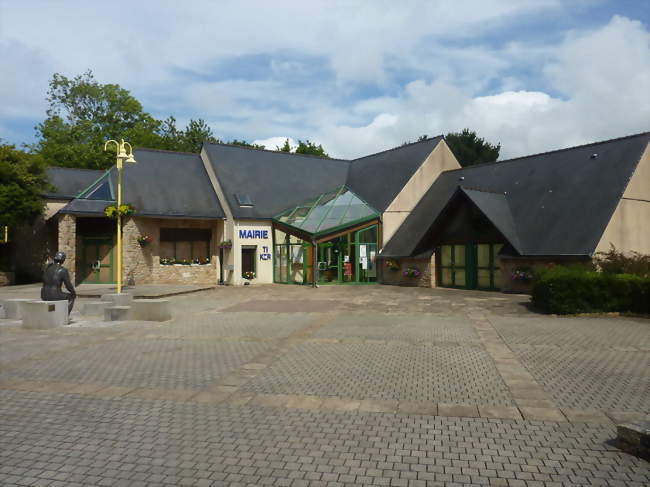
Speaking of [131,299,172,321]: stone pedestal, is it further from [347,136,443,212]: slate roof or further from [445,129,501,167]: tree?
[445,129,501,167]: tree

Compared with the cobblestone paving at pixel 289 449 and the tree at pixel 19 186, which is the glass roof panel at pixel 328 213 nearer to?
the tree at pixel 19 186

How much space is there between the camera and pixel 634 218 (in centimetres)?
1939

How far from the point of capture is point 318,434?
206 inches

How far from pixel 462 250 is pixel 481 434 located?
59.8 ft

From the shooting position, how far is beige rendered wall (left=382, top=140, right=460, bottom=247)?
1027 inches

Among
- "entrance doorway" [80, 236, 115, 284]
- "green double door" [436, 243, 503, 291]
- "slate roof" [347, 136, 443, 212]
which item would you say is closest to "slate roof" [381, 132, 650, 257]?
"green double door" [436, 243, 503, 291]

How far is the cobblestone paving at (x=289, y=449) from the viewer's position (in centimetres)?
424

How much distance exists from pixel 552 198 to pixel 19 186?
2521 cm

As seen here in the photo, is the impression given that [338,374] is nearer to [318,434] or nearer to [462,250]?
[318,434]

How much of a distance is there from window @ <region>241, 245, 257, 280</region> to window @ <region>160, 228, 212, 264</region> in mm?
2023

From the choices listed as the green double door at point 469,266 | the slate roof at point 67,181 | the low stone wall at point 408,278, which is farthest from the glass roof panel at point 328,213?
the slate roof at point 67,181

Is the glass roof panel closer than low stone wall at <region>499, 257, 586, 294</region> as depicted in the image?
No

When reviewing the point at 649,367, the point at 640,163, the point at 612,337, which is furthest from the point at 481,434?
the point at 640,163

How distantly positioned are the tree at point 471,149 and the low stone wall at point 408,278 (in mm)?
27772
